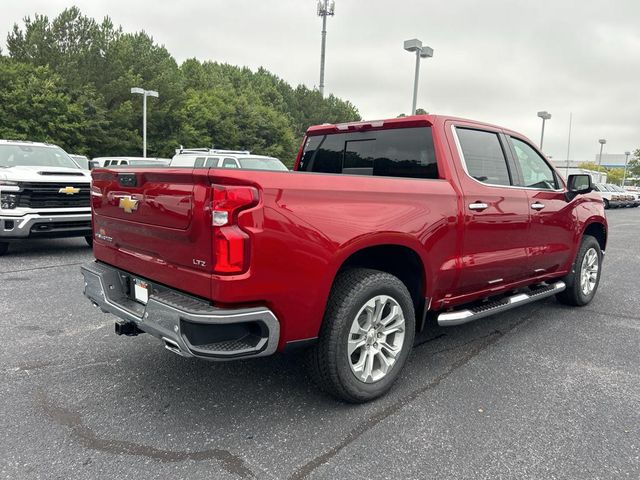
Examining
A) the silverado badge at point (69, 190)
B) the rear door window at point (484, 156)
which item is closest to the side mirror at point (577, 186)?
the rear door window at point (484, 156)

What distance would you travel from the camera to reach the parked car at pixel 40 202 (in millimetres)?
6949

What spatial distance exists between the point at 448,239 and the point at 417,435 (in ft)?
4.45

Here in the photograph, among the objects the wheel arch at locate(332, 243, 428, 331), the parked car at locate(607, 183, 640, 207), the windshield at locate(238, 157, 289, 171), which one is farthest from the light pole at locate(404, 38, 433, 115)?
the parked car at locate(607, 183, 640, 207)

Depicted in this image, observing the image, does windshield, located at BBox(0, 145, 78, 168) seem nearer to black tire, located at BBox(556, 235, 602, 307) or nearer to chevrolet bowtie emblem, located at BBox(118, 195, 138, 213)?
Answer: chevrolet bowtie emblem, located at BBox(118, 195, 138, 213)

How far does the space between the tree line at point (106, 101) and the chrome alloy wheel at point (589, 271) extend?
1170 inches

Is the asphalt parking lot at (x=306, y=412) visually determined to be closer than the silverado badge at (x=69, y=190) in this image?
Yes

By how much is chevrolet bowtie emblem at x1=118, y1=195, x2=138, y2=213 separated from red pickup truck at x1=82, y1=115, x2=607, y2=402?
0.04ft

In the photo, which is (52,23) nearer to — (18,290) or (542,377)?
(18,290)

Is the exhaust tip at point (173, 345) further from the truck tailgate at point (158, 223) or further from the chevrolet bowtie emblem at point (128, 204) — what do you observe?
the chevrolet bowtie emblem at point (128, 204)

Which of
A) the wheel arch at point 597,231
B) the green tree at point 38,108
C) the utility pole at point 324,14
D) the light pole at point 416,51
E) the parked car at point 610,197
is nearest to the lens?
the wheel arch at point 597,231

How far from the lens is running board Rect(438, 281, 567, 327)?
3.57 m

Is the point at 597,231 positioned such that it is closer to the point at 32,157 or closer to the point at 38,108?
the point at 32,157

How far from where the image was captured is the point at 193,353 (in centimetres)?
245

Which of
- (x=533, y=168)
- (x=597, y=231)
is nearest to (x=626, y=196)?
A: (x=597, y=231)
